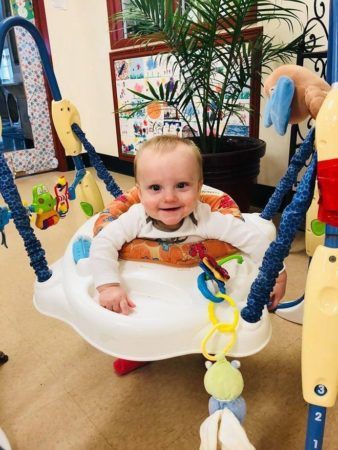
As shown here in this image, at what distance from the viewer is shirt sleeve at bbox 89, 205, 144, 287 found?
760 mm

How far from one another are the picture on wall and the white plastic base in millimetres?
1425

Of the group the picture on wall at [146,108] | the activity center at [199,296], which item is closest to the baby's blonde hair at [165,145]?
the activity center at [199,296]

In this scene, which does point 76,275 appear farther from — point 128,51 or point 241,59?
point 128,51

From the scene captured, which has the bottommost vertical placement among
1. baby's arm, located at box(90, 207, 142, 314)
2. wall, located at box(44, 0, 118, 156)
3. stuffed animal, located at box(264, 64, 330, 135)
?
baby's arm, located at box(90, 207, 142, 314)

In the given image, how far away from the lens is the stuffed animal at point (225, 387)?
0.60m

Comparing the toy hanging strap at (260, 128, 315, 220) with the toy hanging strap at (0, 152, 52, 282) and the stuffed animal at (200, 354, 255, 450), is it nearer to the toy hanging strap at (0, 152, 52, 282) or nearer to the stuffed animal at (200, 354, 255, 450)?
the stuffed animal at (200, 354, 255, 450)

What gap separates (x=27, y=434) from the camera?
86cm

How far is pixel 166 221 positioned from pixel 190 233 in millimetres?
67

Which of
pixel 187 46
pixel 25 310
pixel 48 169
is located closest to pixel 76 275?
pixel 25 310

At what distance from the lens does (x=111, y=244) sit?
810 millimetres

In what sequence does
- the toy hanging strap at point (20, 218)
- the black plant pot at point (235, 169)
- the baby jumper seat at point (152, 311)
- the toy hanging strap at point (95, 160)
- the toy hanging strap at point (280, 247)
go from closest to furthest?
the toy hanging strap at point (280, 247), the baby jumper seat at point (152, 311), the toy hanging strap at point (20, 218), the toy hanging strap at point (95, 160), the black plant pot at point (235, 169)

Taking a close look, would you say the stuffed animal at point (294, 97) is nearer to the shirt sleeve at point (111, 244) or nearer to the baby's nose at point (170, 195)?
the baby's nose at point (170, 195)

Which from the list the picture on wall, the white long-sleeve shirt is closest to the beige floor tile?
the white long-sleeve shirt

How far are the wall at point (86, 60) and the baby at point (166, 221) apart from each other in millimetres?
2270
